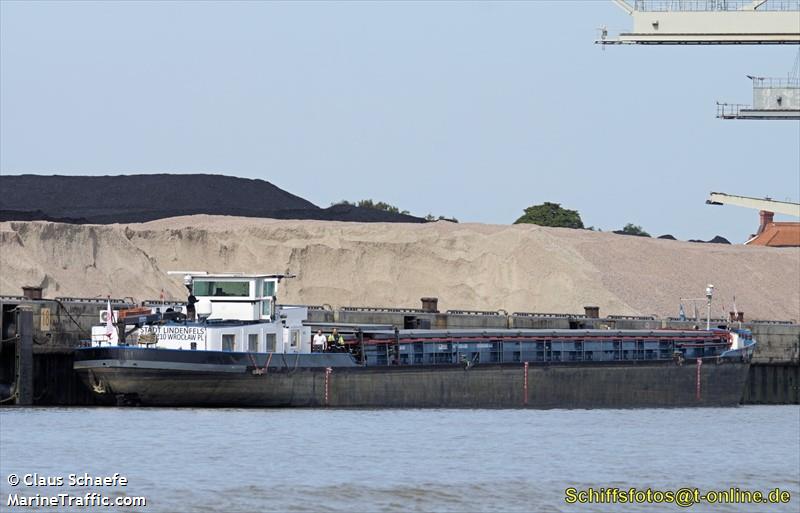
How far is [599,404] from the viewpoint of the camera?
6688 centimetres

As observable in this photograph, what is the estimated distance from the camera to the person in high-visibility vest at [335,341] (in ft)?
196

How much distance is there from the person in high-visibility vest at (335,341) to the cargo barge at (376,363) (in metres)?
0.07

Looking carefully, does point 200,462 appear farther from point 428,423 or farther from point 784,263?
point 784,263

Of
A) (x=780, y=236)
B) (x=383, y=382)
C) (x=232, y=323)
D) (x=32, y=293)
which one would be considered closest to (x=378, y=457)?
(x=232, y=323)

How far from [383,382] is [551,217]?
91.9m

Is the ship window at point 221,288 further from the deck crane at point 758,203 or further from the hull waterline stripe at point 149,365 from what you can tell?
the deck crane at point 758,203

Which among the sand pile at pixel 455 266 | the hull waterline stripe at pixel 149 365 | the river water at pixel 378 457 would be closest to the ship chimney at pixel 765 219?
the sand pile at pixel 455 266

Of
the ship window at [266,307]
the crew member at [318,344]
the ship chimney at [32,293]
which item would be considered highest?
the ship chimney at [32,293]

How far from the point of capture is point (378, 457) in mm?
43719

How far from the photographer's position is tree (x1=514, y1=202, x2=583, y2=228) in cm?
14975

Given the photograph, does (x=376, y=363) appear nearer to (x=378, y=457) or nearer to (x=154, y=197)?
(x=378, y=457)

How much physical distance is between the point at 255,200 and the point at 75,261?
48901mm

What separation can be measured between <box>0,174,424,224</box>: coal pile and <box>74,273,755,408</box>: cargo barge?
6068cm

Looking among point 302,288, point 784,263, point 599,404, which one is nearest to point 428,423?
point 599,404
